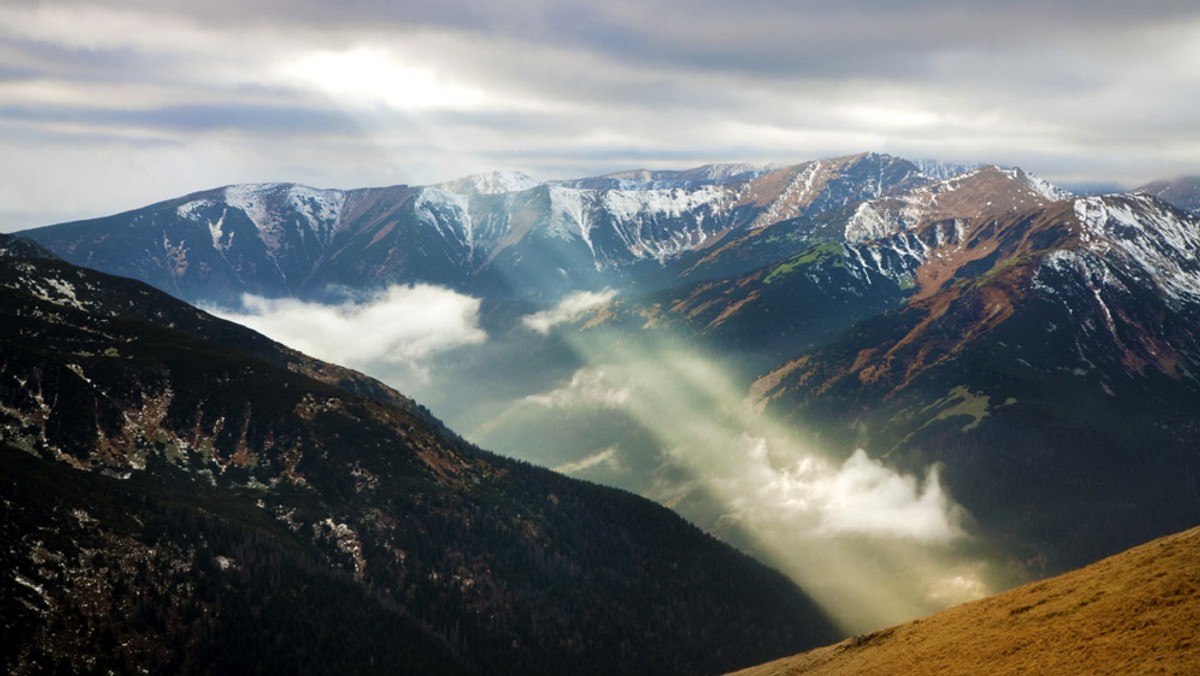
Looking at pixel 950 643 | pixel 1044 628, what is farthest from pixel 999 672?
pixel 950 643

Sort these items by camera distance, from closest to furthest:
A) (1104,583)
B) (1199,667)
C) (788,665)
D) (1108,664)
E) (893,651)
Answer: (1199,667)
(1108,664)
(1104,583)
(893,651)
(788,665)

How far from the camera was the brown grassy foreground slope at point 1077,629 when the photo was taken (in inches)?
4311

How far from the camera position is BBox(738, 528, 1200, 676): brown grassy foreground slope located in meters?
110

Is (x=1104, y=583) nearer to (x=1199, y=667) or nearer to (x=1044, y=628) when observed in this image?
(x=1044, y=628)

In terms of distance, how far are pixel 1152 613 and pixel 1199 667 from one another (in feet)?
64.4

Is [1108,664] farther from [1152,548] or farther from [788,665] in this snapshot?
[788,665]

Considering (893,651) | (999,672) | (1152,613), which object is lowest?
(893,651)

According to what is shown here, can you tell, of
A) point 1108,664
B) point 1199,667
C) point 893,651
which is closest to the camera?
point 1199,667

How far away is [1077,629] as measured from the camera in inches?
4838

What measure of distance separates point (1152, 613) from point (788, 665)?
8616 cm

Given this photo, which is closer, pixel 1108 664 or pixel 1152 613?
pixel 1108 664

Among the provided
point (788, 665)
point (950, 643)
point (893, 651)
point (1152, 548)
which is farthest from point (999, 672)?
point (788, 665)

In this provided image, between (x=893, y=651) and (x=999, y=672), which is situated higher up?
(x=999, y=672)

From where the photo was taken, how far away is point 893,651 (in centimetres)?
15375
